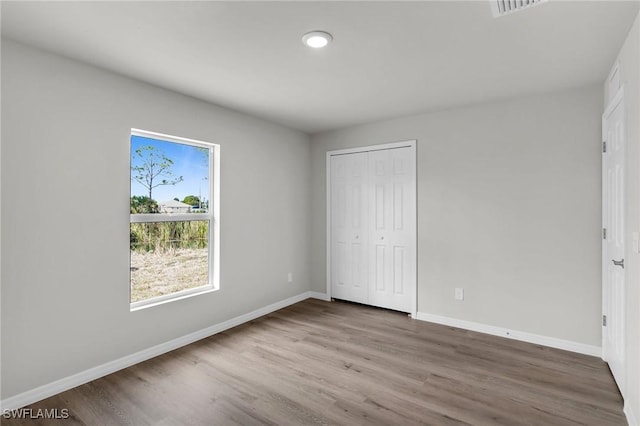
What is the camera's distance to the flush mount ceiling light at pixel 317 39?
2.08m

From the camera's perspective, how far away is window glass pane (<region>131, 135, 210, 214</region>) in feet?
9.68

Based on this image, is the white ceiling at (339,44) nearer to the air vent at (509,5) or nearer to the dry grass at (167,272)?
the air vent at (509,5)

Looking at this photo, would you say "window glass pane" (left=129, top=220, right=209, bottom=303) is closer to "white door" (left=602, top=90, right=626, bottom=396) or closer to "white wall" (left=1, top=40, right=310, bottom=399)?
"white wall" (left=1, top=40, right=310, bottom=399)

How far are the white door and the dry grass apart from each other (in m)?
3.51

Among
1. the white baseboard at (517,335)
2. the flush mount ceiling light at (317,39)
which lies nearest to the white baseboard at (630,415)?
the white baseboard at (517,335)

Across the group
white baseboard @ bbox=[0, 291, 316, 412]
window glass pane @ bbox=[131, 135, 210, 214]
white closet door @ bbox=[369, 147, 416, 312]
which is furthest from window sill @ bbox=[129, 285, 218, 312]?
white closet door @ bbox=[369, 147, 416, 312]

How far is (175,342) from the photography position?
3.09 m

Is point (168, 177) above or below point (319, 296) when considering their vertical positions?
above

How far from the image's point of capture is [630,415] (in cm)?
197

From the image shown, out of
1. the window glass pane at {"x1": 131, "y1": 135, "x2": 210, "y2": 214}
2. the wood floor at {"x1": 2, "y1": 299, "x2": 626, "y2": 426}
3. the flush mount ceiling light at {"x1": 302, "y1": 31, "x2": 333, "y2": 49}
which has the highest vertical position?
the flush mount ceiling light at {"x1": 302, "y1": 31, "x2": 333, "y2": 49}

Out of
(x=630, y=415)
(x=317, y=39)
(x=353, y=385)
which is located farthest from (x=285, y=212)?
(x=630, y=415)

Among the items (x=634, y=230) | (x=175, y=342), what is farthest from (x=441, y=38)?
(x=175, y=342)

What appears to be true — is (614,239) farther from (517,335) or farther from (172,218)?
(172,218)

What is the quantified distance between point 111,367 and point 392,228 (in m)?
3.14
